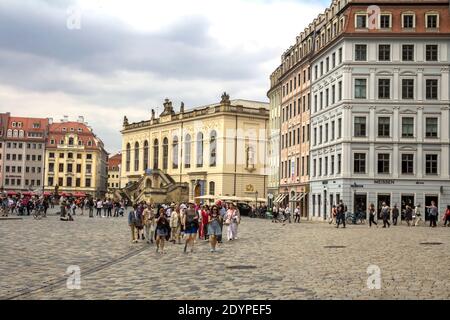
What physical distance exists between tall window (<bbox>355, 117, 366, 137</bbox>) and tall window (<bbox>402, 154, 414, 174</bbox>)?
162 inches

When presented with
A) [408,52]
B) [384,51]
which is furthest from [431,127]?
[384,51]

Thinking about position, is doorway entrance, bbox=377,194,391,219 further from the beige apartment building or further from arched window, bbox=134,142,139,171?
arched window, bbox=134,142,139,171

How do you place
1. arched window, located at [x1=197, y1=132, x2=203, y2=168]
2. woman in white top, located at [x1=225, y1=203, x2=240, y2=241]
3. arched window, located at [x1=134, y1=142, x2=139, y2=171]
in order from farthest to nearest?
1. arched window, located at [x1=134, y1=142, x2=139, y2=171]
2. arched window, located at [x1=197, y1=132, x2=203, y2=168]
3. woman in white top, located at [x1=225, y1=203, x2=240, y2=241]

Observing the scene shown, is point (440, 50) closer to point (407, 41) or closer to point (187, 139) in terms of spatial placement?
point (407, 41)

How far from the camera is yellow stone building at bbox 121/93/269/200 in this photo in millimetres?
98312

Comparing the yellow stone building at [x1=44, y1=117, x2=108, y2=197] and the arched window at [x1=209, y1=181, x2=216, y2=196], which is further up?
the yellow stone building at [x1=44, y1=117, x2=108, y2=197]

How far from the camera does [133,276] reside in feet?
58.1

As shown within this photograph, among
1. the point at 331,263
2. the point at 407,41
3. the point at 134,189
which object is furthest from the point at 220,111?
the point at 331,263

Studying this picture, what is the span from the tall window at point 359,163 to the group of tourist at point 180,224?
2755 cm

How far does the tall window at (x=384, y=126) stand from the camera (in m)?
60.0

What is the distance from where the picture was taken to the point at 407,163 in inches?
2341

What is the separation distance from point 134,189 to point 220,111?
27173mm

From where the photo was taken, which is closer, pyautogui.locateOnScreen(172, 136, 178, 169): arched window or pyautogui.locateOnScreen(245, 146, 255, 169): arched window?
pyautogui.locateOnScreen(245, 146, 255, 169): arched window

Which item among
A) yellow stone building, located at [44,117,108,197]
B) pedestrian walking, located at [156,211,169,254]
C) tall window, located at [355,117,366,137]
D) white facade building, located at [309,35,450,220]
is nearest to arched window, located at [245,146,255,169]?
white facade building, located at [309,35,450,220]
